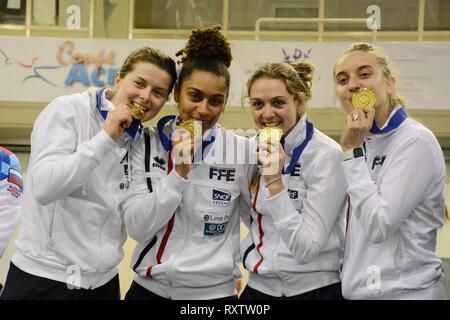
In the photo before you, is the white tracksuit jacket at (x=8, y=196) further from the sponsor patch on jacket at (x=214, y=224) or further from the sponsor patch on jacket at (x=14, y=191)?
the sponsor patch on jacket at (x=214, y=224)

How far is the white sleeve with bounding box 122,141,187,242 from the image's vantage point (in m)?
2.40

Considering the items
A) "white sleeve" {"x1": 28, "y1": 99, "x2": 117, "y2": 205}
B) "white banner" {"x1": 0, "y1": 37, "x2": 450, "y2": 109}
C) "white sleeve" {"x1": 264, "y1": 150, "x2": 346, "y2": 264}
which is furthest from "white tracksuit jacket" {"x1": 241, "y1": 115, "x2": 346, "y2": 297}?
"white banner" {"x1": 0, "y1": 37, "x2": 450, "y2": 109}

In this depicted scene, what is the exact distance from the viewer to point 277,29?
662 centimetres

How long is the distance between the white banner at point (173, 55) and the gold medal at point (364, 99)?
10.6 ft

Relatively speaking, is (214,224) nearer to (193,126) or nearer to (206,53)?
(193,126)

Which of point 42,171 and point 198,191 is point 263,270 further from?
point 42,171

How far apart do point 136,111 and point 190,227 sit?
475 mm

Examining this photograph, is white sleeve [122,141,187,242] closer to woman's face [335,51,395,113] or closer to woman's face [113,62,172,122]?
woman's face [113,62,172,122]

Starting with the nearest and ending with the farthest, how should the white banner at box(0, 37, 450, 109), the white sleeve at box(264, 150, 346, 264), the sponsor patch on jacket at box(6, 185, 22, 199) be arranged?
the white sleeve at box(264, 150, 346, 264), the sponsor patch on jacket at box(6, 185, 22, 199), the white banner at box(0, 37, 450, 109)

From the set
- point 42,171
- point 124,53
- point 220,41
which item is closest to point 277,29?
point 124,53

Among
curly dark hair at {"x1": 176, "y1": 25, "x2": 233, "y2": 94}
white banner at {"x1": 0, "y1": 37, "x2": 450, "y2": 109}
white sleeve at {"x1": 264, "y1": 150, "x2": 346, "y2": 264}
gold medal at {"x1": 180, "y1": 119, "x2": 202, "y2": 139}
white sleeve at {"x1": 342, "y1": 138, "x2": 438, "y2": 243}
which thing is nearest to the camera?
white sleeve at {"x1": 342, "y1": 138, "x2": 438, "y2": 243}

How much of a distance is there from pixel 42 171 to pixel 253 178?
0.80 meters

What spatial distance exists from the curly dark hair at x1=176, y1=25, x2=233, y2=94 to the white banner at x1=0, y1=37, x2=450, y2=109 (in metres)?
3.12
